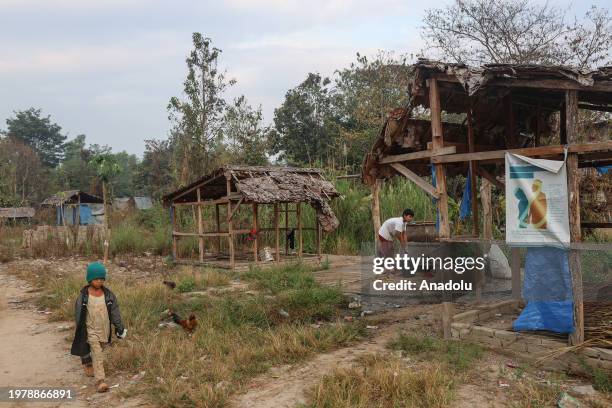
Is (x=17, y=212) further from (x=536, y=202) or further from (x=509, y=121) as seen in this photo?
(x=536, y=202)

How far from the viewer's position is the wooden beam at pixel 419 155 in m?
6.08

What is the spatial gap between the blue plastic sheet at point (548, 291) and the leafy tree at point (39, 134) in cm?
4909

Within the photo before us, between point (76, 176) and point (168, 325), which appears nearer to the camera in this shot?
point (168, 325)

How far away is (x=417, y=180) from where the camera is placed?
6.57m

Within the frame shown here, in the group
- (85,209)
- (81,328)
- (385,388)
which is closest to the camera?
(385,388)

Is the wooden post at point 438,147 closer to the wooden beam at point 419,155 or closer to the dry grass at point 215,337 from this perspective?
the wooden beam at point 419,155

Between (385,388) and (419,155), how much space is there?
10.3 ft

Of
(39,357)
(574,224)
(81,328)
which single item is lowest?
(39,357)

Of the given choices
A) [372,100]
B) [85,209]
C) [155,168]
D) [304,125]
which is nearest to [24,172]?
[85,209]

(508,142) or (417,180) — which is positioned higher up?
(508,142)

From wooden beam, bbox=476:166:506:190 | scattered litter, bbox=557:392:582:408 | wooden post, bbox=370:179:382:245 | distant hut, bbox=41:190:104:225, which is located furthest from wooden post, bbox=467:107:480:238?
distant hut, bbox=41:190:104:225

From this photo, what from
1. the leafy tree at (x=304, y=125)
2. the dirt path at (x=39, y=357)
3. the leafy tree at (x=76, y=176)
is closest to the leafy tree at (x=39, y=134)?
the leafy tree at (x=76, y=176)

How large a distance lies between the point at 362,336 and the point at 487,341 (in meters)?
1.49

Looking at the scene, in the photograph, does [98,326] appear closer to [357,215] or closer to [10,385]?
[10,385]
